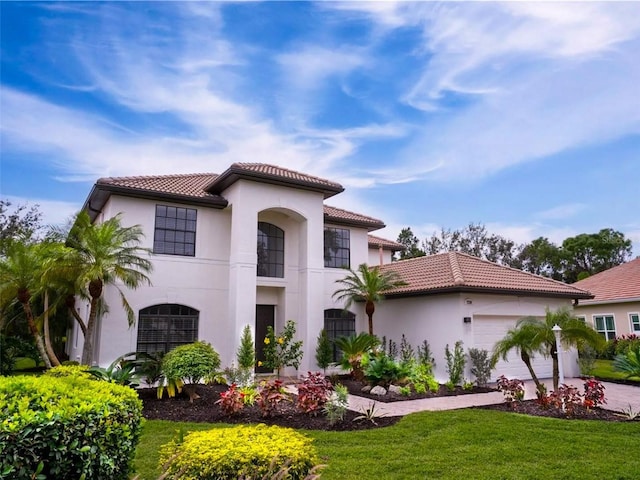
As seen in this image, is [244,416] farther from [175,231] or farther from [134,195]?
[134,195]

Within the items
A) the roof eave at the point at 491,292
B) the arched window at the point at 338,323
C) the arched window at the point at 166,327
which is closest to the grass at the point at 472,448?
the roof eave at the point at 491,292

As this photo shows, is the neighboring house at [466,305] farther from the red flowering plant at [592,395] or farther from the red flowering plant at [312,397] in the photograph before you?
the red flowering plant at [312,397]

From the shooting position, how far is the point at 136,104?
14.9m

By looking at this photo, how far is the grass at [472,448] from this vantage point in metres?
6.56

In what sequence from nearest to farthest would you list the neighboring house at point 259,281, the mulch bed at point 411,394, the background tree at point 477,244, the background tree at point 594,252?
the mulch bed at point 411,394 < the neighboring house at point 259,281 < the background tree at point 594,252 < the background tree at point 477,244

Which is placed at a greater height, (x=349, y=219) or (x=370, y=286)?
(x=349, y=219)

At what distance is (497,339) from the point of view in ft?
54.8

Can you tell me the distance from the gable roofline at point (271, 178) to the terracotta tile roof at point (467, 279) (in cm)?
502

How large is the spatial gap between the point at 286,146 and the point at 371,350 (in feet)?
31.6

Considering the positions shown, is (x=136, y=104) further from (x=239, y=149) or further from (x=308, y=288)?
(x=308, y=288)

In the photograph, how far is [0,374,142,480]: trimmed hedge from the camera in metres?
3.59

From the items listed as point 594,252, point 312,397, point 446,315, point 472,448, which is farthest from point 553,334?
point 594,252

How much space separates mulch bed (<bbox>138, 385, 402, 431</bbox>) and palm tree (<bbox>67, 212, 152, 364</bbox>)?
3.54 metres

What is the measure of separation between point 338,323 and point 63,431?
16.6 metres
